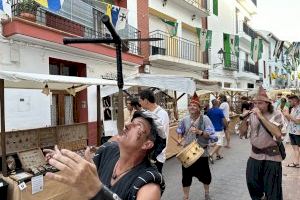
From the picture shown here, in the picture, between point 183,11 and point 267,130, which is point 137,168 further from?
point 183,11

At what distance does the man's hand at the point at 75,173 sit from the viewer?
1.34 m

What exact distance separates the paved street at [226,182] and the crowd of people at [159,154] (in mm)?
508

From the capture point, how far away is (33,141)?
5.95 metres

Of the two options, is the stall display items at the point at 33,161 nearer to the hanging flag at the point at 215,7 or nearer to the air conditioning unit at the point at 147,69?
the air conditioning unit at the point at 147,69

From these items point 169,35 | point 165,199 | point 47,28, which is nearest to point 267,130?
point 165,199

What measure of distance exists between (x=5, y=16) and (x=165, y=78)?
4245 millimetres

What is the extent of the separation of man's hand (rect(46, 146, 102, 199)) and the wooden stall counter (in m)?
3.24

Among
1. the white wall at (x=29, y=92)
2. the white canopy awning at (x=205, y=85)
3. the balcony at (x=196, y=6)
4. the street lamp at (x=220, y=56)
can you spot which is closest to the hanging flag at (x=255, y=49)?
the street lamp at (x=220, y=56)

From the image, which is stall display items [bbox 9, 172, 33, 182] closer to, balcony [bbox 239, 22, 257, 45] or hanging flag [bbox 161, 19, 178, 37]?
hanging flag [bbox 161, 19, 178, 37]

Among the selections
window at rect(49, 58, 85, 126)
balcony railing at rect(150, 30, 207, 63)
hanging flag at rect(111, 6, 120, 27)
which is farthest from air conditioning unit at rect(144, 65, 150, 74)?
hanging flag at rect(111, 6, 120, 27)

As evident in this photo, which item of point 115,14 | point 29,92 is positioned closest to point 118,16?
Result: point 115,14

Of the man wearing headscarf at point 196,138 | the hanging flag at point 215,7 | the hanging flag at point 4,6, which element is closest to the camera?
the man wearing headscarf at point 196,138

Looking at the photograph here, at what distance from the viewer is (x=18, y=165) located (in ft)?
17.5

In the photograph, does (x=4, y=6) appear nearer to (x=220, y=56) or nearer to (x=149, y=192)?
(x=149, y=192)
